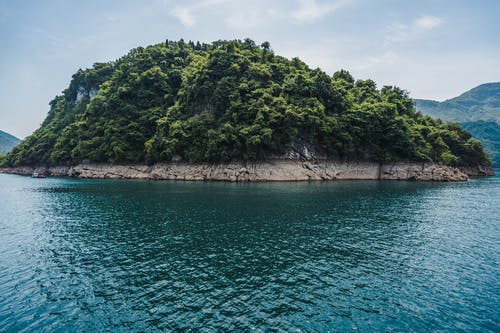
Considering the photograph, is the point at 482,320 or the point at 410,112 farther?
the point at 410,112

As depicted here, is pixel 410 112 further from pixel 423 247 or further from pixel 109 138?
pixel 109 138

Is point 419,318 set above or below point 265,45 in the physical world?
Result: below

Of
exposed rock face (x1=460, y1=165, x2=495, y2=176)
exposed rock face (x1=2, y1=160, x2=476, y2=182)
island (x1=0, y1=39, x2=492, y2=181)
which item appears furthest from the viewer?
exposed rock face (x1=460, y1=165, x2=495, y2=176)

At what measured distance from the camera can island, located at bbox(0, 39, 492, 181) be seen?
72750 mm

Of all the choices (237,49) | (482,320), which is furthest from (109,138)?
(482,320)

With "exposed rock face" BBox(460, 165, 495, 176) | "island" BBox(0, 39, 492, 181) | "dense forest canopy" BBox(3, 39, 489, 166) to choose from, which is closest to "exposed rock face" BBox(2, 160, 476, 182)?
"island" BBox(0, 39, 492, 181)

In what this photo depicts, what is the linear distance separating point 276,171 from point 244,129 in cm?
1426

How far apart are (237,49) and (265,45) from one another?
1837cm

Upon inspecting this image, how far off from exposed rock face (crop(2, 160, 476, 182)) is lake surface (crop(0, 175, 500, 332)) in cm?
4001

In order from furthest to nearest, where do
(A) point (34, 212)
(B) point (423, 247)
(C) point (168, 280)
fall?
1. (A) point (34, 212)
2. (B) point (423, 247)
3. (C) point (168, 280)

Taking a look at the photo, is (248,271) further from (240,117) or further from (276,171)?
(240,117)

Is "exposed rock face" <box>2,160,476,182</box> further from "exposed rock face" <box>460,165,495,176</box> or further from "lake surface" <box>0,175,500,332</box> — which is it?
"lake surface" <box>0,175,500,332</box>

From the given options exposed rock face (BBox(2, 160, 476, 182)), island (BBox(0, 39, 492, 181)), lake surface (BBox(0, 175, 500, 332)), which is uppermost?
island (BBox(0, 39, 492, 181))

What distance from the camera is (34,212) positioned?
108 feet
